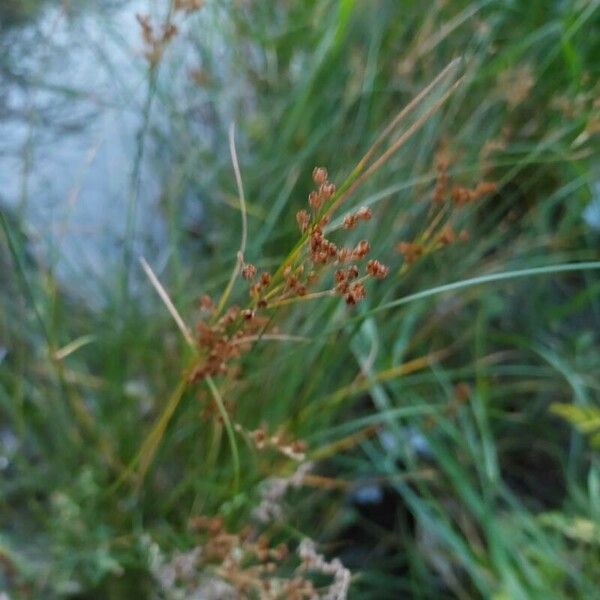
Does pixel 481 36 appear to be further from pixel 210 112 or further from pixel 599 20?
pixel 210 112

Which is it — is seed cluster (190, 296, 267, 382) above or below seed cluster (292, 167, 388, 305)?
below

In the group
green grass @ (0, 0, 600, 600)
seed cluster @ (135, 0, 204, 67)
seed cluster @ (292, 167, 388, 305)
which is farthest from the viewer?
green grass @ (0, 0, 600, 600)

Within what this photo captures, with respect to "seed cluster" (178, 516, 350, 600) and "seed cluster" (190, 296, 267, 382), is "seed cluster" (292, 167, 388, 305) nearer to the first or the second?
"seed cluster" (190, 296, 267, 382)

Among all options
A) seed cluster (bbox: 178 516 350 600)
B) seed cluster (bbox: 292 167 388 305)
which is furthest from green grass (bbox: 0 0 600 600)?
seed cluster (bbox: 292 167 388 305)

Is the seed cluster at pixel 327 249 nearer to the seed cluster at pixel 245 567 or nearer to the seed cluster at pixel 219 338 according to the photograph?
the seed cluster at pixel 219 338

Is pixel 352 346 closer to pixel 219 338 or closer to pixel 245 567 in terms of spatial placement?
pixel 245 567

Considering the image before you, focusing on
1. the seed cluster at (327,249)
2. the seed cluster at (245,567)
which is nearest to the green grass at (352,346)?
the seed cluster at (245,567)

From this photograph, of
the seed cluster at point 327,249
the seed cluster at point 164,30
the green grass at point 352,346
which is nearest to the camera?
the seed cluster at point 327,249

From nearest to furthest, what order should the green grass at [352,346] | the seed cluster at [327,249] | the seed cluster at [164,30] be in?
the seed cluster at [327,249] → the seed cluster at [164,30] → the green grass at [352,346]

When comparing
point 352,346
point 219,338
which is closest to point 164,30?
point 219,338

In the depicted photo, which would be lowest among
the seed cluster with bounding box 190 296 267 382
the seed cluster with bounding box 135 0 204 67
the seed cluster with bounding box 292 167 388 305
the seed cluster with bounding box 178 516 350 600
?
the seed cluster with bounding box 178 516 350 600
